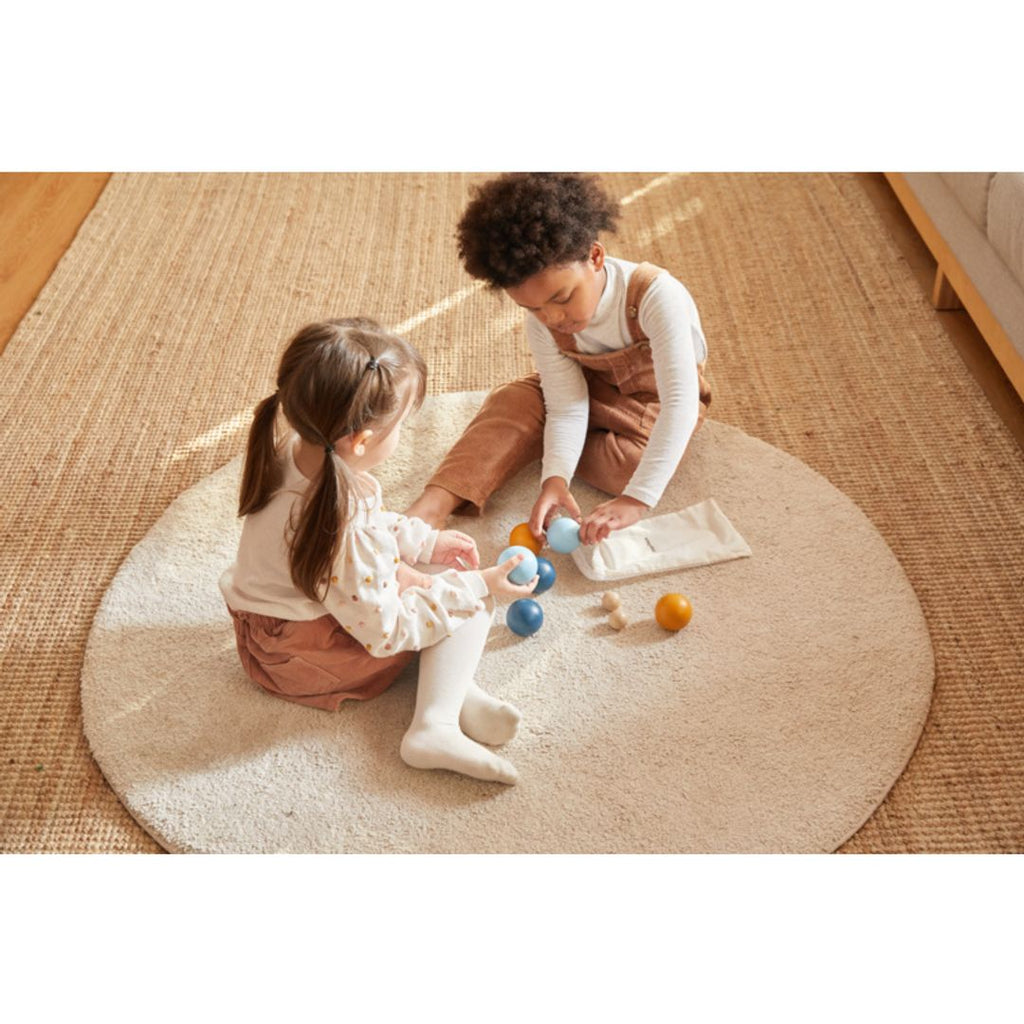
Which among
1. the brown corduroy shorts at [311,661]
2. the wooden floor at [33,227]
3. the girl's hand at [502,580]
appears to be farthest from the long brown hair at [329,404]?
the wooden floor at [33,227]

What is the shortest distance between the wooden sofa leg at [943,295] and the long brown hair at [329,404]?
3.86 feet

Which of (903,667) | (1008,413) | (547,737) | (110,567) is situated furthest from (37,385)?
(1008,413)

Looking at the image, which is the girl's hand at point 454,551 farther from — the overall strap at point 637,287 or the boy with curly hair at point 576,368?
the overall strap at point 637,287

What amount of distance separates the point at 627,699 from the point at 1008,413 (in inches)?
33.6

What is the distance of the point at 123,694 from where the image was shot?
141cm

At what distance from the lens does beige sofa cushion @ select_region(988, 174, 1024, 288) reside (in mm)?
1674

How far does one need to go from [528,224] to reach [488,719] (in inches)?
23.4

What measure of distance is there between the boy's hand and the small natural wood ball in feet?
0.55

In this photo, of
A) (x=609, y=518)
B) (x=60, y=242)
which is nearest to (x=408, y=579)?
(x=609, y=518)

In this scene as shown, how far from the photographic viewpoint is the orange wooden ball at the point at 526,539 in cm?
156

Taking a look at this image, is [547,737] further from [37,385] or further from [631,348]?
[37,385]

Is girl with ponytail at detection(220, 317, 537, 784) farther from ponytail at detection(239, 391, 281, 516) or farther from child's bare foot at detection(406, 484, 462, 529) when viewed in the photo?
child's bare foot at detection(406, 484, 462, 529)

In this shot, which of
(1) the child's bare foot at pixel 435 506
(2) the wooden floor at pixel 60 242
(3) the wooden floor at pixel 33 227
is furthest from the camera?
(3) the wooden floor at pixel 33 227

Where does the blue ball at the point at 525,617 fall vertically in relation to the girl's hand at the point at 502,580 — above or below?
below
